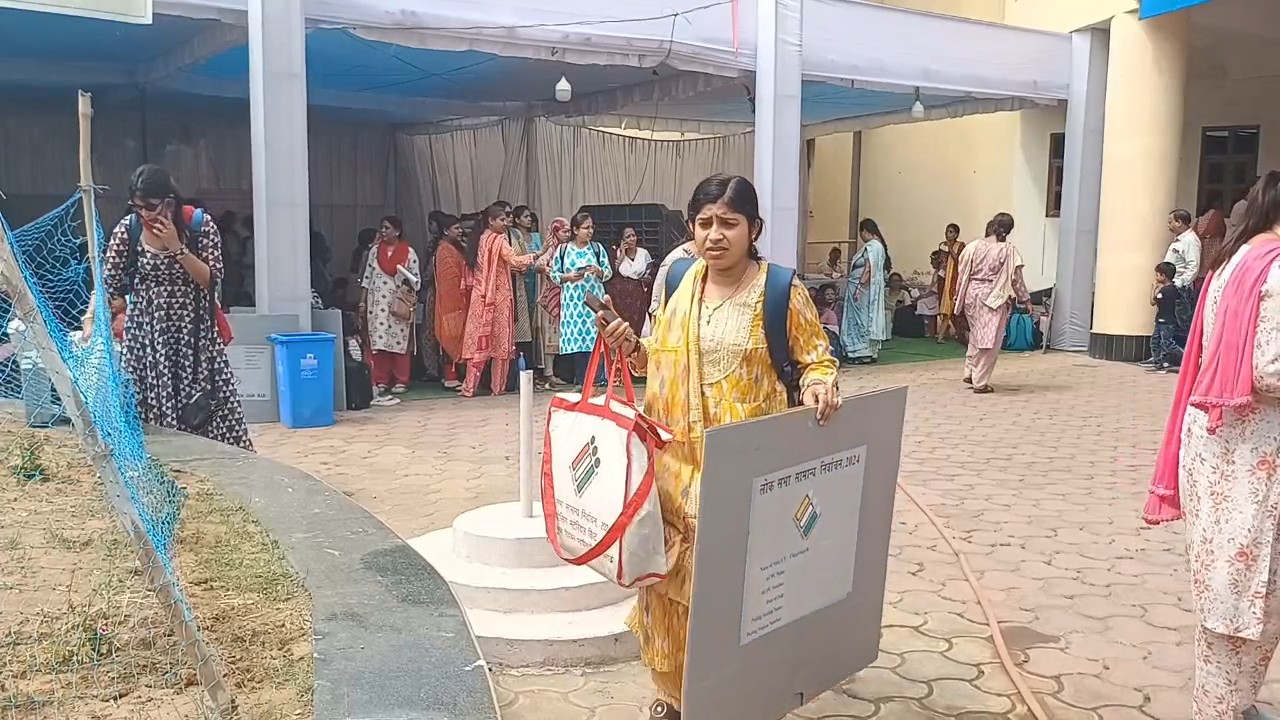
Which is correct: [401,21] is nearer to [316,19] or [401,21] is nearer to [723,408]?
[316,19]

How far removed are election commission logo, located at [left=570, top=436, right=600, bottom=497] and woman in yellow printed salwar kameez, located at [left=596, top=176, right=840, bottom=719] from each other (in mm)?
202

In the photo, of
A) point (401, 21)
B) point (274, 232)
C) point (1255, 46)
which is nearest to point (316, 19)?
point (401, 21)

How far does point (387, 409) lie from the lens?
782 cm

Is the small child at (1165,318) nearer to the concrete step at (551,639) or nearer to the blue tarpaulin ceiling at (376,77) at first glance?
the blue tarpaulin ceiling at (376,77)

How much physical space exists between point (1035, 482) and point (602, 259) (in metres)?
4.15

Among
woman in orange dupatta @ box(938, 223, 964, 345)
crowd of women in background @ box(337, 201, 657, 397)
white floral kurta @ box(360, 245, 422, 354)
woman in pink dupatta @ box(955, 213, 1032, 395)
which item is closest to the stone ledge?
white floral kurta @ box(360, 245, 422, 354)

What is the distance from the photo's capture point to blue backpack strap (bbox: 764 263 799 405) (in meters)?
2.49

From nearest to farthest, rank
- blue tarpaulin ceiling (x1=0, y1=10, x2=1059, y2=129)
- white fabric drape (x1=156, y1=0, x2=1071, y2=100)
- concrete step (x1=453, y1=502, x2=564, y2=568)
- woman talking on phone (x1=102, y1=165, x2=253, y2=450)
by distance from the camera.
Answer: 1. concrete step (x1=453, y1=502, x2=564, y2=568)
2. woman talking on phone (x1=102, y1=165, x2=253, y2=450)
3. white fabric drape (x1=156, y1=0, x2=1071, y2=100)
4. blue tarpaulin ceiling (x1=0, y1=10, x2=1059, y2=129)

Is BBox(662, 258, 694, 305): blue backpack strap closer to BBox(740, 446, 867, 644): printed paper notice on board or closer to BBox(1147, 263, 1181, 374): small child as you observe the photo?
BBox(740, 446, 867, 644): printed paper notice on board

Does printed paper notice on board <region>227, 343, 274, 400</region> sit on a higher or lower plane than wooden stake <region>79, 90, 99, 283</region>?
lower

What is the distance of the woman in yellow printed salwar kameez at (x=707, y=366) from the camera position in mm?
2473

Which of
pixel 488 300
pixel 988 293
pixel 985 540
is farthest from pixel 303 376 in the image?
pixel 988 293

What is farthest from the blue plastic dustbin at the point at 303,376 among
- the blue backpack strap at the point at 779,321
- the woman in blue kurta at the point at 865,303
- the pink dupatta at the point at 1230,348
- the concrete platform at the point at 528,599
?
the woman in blue kurta at the point at 865,303

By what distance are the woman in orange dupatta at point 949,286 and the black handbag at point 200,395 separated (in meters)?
9.87
